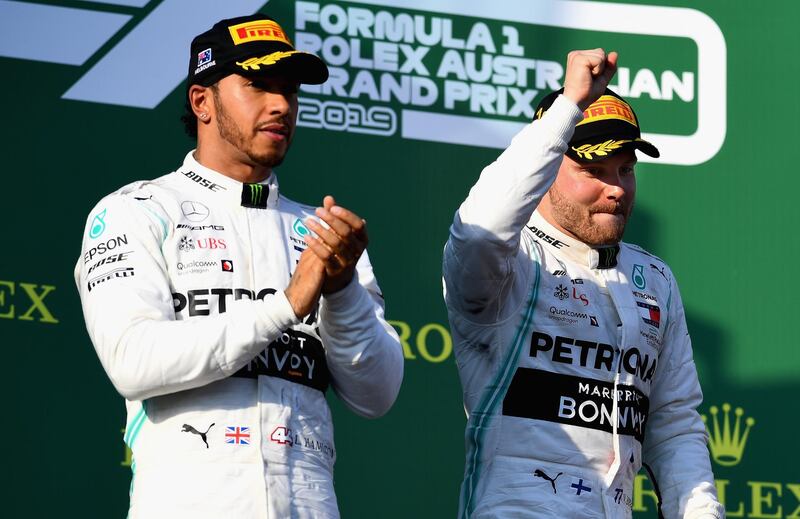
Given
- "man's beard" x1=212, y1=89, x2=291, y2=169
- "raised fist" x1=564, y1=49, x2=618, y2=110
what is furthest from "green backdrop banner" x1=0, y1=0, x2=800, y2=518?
"raised fist" x1=564, y1=49, x2=618, y2=110

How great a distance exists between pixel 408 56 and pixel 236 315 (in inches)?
75.7

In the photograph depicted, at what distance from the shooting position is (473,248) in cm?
300

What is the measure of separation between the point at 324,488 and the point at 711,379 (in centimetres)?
198

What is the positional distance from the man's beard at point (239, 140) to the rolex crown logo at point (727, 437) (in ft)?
6.23

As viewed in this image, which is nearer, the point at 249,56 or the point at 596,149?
the point at 249,56

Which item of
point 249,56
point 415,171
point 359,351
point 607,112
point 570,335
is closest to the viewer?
point 359,351

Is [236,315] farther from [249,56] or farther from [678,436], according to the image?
[678,436]

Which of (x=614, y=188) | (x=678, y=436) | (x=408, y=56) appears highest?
(x=408, y=56)

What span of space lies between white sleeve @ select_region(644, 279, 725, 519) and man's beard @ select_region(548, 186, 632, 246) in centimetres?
25

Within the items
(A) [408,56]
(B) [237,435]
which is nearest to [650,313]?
(B) [237,435]

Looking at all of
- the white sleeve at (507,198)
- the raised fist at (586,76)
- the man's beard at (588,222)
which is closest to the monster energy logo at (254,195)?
the white sleeve at (507,198)

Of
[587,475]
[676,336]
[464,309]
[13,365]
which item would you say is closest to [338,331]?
[464,309]

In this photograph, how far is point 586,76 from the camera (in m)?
3.04

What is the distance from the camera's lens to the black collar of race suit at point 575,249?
134 inches
